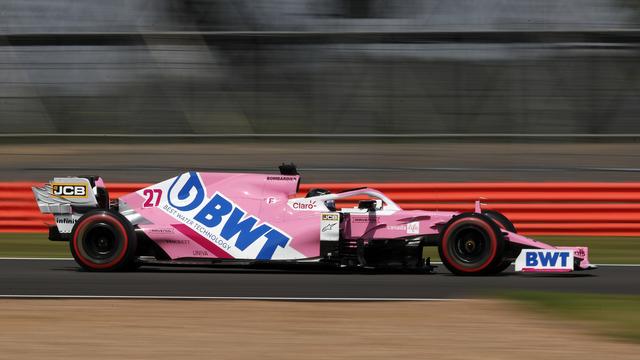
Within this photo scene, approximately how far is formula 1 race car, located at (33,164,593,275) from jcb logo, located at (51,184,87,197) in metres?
0.01

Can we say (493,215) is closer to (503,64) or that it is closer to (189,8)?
(503,64)

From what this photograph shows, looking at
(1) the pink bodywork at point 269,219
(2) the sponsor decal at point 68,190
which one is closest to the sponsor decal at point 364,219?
(1) the pink bodywork at point 269,219

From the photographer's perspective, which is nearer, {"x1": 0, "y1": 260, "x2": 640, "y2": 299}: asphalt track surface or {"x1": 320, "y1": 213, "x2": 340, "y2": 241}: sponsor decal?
{"x1": 0, "y1": 260, "x2": 640, "y2": 299}: asphalt track surface

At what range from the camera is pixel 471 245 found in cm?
1053

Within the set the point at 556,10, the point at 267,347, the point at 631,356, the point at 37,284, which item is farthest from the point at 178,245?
the point at 556,10

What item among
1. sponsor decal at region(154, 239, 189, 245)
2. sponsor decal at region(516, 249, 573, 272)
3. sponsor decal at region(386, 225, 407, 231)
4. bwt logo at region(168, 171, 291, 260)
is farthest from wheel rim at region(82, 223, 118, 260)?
sponsor decal at region(516, 249, 573, 272)

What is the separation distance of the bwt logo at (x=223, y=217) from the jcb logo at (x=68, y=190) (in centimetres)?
100

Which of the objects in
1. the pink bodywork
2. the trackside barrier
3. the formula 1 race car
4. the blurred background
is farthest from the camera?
the blurred background

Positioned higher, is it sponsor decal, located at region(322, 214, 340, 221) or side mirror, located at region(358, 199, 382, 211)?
side mirror, located at region(358, 199, 382, 211)

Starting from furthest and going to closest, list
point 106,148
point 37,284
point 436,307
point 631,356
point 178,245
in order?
point 106,148 < point 178,245 < point 37,284 < point 436,307 < point 631,356

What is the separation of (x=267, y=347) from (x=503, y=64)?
14432 millimetres

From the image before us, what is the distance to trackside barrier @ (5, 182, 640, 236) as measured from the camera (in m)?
15.1

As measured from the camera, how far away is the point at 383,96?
2028 centimetres

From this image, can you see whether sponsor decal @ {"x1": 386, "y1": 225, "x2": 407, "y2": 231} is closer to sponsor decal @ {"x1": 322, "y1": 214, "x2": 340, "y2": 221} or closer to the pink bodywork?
the pink bodywork
